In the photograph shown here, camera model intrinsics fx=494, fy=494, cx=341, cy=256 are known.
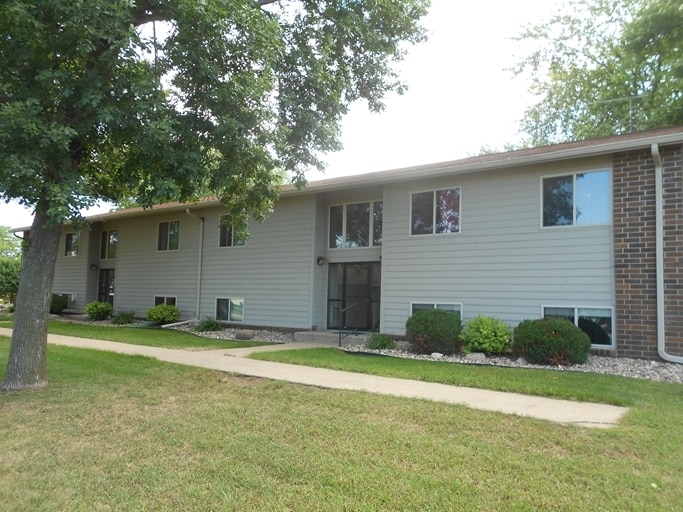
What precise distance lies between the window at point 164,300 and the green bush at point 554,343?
12420 mm

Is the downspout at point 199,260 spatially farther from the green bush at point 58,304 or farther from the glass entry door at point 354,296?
the green bush at point 58,304

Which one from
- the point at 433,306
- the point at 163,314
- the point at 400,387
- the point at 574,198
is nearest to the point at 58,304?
the point at 163,314

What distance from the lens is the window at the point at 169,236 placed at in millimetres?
17703

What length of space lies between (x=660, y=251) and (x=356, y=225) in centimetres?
726

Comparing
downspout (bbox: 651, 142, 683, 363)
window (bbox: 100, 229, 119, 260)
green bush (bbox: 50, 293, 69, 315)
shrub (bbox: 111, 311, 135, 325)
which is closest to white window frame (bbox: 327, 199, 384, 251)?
downspout (bbox: 651, 142, 683, 363)

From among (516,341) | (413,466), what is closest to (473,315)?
(516,341)

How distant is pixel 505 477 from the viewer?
3568 millimetres

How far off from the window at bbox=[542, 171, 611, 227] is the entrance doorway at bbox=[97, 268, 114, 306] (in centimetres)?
1745

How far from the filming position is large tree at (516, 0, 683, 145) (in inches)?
731

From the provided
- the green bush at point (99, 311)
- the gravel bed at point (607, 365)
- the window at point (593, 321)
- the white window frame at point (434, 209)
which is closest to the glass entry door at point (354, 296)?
the white window frame at point (434, 209)

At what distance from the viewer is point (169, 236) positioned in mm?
17984

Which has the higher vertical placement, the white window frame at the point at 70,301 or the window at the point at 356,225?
the window at the point at 356,225

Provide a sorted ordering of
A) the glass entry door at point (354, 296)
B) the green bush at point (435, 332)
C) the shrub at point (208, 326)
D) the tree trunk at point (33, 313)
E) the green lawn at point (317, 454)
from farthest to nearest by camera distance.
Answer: the shrub at point (208, 326) → the glass entry door at point (354, 296) → the green bush at point (435, 332) → the tree trunk at point (33, 313) → the green lawn at point (317, 454)

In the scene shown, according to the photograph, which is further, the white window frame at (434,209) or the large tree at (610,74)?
the large tree at (610,74)
